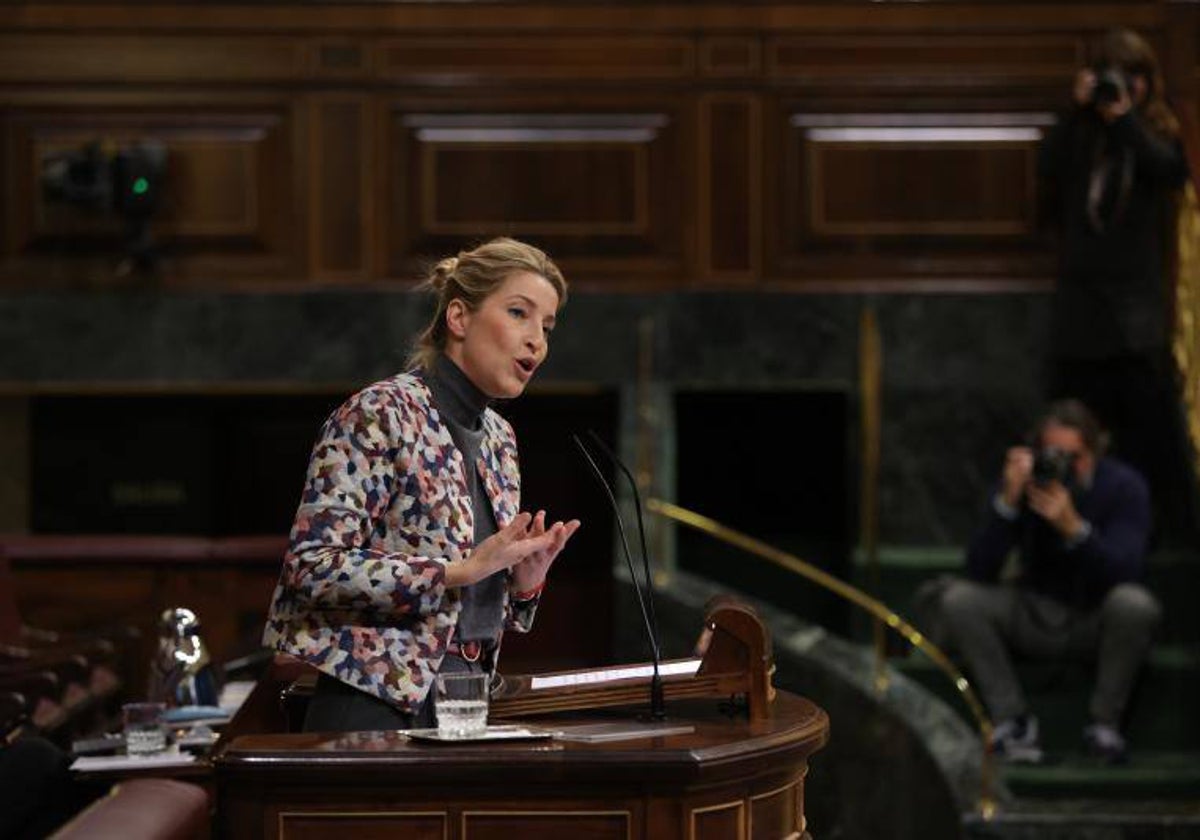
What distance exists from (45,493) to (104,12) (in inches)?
70.9

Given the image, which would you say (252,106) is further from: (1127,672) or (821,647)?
(1127,672)

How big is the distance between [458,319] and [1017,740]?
3403 millimetres

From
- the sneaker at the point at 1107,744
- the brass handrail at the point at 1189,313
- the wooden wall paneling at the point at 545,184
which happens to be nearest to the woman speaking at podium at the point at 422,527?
the sneaker at the point at 1107,744

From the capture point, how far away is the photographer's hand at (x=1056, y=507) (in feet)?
21.0

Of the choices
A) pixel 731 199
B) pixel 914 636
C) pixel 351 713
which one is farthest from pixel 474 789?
pixel 731 199

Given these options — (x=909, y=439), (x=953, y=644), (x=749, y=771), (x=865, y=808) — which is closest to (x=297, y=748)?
(x=749, y=771)

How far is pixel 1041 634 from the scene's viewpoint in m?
6.42

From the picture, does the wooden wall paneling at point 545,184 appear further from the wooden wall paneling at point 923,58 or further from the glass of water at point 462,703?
the glass of water at point 462,703

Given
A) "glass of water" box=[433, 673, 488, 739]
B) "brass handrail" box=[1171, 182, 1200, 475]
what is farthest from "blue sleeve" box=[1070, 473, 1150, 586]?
"glass of water" box=[433, 673, 488, 739]

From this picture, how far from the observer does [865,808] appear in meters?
6.24

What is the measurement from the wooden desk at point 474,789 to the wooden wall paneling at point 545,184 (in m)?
4.93

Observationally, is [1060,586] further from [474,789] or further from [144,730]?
[474,789]

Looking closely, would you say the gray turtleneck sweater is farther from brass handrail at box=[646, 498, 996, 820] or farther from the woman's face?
brass handrail at box=[646, 498, 996, 820]

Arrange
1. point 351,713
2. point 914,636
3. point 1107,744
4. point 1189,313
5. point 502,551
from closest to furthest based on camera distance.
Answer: point 502,551 → point 351,713 → point 1107,744 → point 914,636 → point 1189,313
